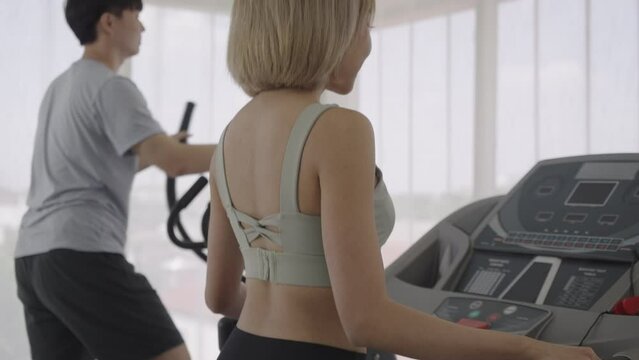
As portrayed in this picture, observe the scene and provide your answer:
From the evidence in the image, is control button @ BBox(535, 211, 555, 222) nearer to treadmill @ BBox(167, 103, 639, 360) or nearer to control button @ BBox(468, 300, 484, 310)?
treadmill @ BBox(167, 103, 639, 360)

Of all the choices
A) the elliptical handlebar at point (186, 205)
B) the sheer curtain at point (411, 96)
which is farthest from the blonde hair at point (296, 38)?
the sheer curtain at point (411, 96)

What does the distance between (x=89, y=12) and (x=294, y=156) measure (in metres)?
1.35

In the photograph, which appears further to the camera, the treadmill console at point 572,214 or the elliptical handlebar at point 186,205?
the elliptical handlebar at point 186,205

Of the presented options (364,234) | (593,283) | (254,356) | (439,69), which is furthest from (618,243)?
(439,69)

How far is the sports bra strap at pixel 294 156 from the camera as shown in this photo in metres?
1.10

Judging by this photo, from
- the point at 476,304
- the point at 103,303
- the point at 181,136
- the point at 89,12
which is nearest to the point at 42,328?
the point at 103,303

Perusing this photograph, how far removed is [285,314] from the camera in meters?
1.15

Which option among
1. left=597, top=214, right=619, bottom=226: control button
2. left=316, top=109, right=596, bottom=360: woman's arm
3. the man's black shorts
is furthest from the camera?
the man's black shorts

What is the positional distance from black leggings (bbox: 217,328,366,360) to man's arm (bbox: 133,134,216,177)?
0.99 m

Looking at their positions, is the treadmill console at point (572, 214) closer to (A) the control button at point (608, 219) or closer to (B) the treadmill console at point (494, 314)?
(A) the control button at point (608, 219)

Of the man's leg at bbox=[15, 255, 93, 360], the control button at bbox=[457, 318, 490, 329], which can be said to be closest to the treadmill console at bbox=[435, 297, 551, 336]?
the control button at bbox=[457, 318, 490, 329]

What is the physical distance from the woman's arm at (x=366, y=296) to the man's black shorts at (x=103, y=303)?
109cm

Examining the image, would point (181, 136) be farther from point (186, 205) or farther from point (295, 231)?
point (295, 231)

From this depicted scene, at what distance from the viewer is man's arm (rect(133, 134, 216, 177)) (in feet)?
6.93
